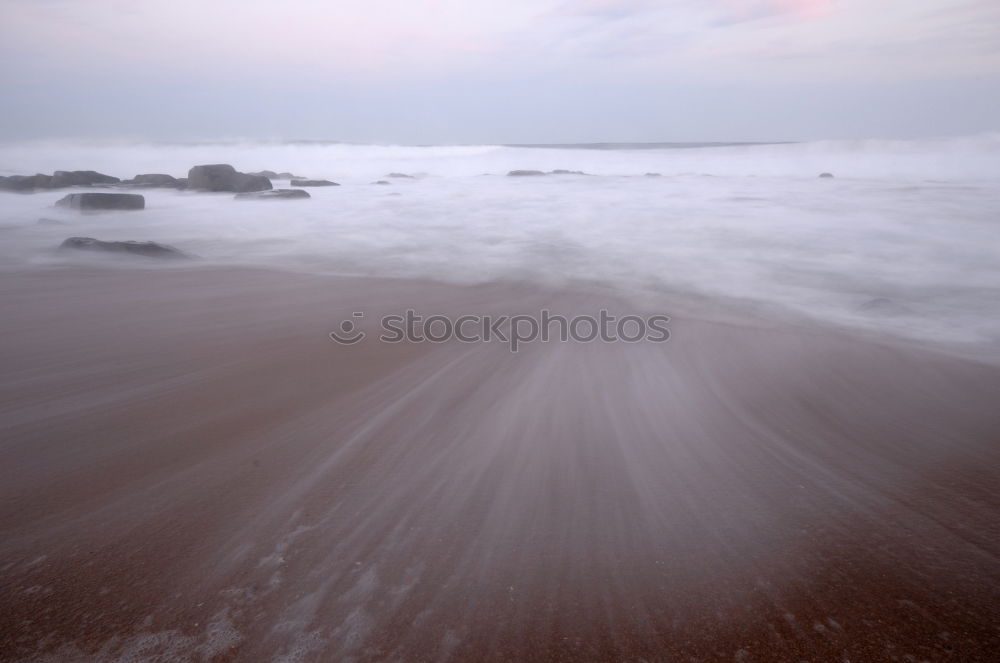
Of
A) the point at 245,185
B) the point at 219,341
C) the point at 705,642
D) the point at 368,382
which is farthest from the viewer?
the point at 245,185

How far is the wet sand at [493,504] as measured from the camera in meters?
1.19

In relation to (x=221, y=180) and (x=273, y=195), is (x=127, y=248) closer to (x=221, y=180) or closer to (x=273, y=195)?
(x=273, y=195)

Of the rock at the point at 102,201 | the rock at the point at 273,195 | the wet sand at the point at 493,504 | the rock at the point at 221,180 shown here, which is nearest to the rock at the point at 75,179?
the rock at the point at 221,180

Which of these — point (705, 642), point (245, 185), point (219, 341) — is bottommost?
point (705, 642)

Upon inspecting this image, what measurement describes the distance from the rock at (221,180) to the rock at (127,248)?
668cm

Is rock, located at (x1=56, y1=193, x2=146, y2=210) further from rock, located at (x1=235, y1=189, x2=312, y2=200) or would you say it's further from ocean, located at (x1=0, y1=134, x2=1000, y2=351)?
rock, located at (x1=235, y1=189, x2=312, y2=200)

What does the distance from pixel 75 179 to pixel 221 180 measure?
407 centimetres

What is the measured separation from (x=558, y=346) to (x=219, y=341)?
1777mm

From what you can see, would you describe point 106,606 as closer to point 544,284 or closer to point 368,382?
point 368,382

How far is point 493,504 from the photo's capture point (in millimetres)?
1628

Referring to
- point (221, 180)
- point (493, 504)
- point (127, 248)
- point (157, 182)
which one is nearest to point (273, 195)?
point (221, 180)

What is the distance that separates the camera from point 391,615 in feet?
4.03

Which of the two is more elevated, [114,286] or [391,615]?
[114,286]

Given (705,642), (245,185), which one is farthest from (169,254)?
(245,185)
